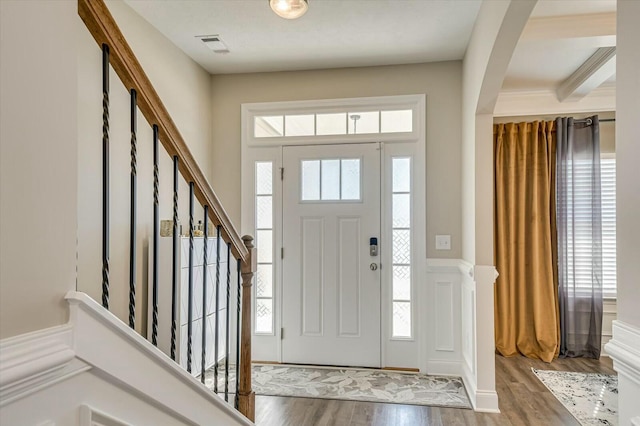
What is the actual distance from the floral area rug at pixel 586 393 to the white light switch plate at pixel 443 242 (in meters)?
1.34

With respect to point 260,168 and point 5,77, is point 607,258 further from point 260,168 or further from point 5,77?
point 5,77

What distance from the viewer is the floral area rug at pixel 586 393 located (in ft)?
9.23

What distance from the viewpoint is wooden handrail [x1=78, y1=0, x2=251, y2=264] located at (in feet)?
3.25

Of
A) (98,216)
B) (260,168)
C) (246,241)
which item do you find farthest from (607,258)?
(98,216)

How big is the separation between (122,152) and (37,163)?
208 cm

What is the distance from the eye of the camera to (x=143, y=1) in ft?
8.87

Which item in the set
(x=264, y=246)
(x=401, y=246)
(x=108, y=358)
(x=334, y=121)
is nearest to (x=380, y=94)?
(x=334, y=121)

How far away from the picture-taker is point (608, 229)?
415 cm

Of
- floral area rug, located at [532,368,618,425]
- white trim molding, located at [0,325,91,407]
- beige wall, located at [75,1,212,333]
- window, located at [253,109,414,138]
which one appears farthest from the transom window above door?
white trim molding, located at [0,325,91,407]

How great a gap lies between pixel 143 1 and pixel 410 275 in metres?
2.91

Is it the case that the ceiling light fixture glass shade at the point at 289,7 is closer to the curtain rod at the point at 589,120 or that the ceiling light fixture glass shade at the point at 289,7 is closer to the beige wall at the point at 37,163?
the beige wall at the point at 37,163

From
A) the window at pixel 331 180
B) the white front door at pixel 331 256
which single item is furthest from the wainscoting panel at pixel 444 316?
the window at pixel 331 180

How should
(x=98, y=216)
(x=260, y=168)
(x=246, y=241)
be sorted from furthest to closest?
(x=260, y=168) < (x=98, y=216) < (x=246, y=241)

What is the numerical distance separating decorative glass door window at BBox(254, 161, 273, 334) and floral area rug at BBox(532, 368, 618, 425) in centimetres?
245
